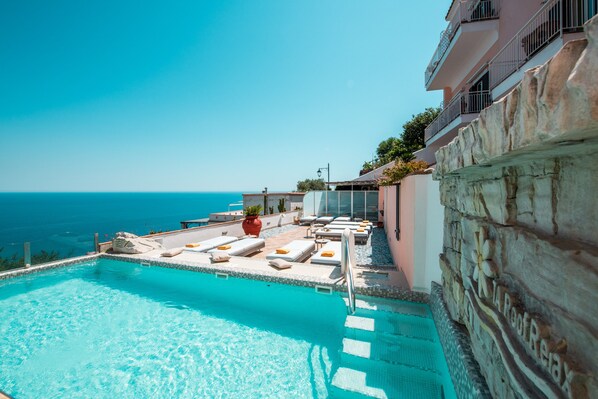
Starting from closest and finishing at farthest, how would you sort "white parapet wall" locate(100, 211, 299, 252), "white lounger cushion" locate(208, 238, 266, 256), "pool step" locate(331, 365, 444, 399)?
1. "pool step" locate(331, 365, 444, 399)
2. "white lounger cushion" locate(208, 238, 266, 256)
3. "white parapet wall" locate(100, 211, 299, 252)

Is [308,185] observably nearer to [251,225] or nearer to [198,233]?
[251,225]

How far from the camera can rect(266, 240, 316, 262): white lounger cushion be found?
26.5ft

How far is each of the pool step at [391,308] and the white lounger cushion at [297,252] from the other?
296 centimetres

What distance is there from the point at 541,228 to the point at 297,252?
7.27 metres

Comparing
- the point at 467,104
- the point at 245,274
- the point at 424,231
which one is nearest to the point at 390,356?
the point at 424,231

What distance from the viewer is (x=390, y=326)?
4.66 meters

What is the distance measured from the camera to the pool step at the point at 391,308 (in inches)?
196

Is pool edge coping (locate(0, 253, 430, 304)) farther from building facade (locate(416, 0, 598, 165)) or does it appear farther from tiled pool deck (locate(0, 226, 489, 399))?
building facade (locate(416, 0, 598, 165))

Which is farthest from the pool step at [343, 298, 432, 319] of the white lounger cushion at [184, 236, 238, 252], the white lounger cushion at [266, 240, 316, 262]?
the white lounger cushion at [184, 236, 238, 252]

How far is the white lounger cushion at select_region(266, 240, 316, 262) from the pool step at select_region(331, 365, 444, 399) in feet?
14.4

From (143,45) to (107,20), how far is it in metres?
2.57

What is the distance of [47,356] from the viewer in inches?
187

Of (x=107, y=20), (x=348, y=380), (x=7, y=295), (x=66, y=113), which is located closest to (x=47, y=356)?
(x=7, y=295)

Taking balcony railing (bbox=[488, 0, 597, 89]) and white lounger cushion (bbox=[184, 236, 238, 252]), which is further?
white lounger cushion (bbox=[184, 236, 238, 252])
